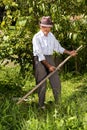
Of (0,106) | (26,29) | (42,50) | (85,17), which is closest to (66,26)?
(85,17)

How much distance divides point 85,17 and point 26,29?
128 cm

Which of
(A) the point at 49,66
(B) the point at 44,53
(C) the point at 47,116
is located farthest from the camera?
(B) the point at 44,53

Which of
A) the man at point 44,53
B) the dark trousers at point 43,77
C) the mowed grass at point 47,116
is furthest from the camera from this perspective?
the dark trousers at point 43,77

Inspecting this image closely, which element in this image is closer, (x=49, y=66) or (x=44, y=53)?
(x=49, y=66)

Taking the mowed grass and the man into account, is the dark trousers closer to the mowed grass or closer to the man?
the man

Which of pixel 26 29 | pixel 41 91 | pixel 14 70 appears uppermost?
pixel 26 29

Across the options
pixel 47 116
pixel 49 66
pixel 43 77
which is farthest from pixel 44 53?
pixel 47 116

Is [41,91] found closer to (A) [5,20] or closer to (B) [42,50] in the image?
(B) [42,50]

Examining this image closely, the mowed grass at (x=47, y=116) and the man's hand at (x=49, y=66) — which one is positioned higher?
the man's hand at (x=49, y=66)

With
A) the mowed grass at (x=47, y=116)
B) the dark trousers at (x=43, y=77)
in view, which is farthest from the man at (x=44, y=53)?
the mowed grass at (x=47, y=116)

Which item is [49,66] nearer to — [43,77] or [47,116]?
[43,77]

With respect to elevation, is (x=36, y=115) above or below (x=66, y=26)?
below

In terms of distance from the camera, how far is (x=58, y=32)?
8.46 m

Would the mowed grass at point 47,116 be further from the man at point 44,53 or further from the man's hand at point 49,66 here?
the man's hand at point 49,66
